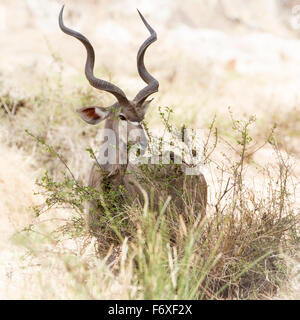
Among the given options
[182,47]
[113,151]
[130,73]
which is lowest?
[113,151]

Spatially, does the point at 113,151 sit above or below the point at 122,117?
below

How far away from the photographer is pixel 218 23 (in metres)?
33.9

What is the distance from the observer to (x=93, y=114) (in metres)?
5.91

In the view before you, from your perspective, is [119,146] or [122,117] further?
[122,117]

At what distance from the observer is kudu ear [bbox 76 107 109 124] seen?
5844mm

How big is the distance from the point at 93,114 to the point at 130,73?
14.3 m

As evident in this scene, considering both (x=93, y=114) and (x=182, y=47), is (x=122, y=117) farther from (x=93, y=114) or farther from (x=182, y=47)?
(x=182, y=47)

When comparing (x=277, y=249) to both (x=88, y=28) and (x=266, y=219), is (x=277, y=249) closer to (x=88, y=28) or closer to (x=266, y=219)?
(x=266, y=219)

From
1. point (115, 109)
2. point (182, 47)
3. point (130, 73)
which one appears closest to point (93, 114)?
point (115, 109)

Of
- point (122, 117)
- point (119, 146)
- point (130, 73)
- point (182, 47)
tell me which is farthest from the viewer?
point (182, 47)

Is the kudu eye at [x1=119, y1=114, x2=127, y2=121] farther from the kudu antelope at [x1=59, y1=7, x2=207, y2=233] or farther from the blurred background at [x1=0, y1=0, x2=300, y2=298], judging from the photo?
the blurred background at [x1=0, y1=0, x2=300, y2=298]

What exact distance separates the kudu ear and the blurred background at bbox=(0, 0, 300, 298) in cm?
78

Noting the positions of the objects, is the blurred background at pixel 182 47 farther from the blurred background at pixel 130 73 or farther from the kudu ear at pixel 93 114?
the kudu ear at pixel 93 114

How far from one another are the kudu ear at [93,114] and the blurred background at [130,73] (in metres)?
0.78
